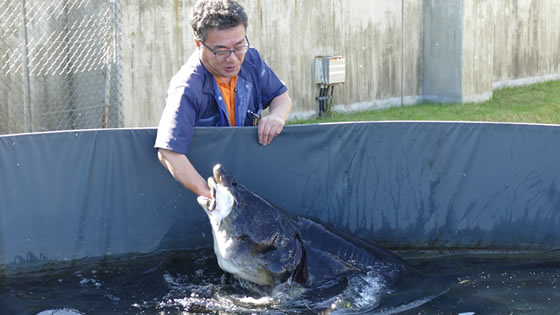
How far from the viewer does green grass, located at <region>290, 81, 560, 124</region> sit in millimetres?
10320

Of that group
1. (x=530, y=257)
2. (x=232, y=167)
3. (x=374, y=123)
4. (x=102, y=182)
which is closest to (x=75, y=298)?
(x=102, y=182)

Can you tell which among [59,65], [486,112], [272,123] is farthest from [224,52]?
[486,112]

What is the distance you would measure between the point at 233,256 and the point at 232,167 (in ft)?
2.69

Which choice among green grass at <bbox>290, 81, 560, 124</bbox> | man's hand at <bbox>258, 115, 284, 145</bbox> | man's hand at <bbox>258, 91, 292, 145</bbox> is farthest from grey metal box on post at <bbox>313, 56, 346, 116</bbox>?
man's hand at <bbox>258, 115, 284, 145</bbox>

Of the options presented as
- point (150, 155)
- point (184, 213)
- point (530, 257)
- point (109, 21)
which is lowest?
point (530, 257)

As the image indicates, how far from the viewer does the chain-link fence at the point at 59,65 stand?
297 inches

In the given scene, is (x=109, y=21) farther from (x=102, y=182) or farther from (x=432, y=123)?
(x=432, y=123)

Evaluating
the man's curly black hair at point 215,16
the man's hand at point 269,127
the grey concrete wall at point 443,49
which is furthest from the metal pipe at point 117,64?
the grey concrete wall at point 443,49

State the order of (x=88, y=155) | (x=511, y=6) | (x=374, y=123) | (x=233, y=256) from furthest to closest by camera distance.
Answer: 1. (x=511, y=6)
2. (x=374, y=123)
3. (x=88, y=155)
4. (x=233, y=256)

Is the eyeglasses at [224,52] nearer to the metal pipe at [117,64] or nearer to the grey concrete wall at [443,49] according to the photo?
the metal pipe at [117,64]

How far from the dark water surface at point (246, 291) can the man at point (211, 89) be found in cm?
61

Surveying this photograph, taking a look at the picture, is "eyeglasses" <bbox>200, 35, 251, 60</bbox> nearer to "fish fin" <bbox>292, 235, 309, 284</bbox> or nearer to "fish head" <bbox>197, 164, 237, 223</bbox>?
"fish head" <bbox>197, 164, 237, 223</bbox>

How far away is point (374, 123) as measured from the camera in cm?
525

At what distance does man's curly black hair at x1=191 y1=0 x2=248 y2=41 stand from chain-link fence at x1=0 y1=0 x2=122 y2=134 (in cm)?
354
